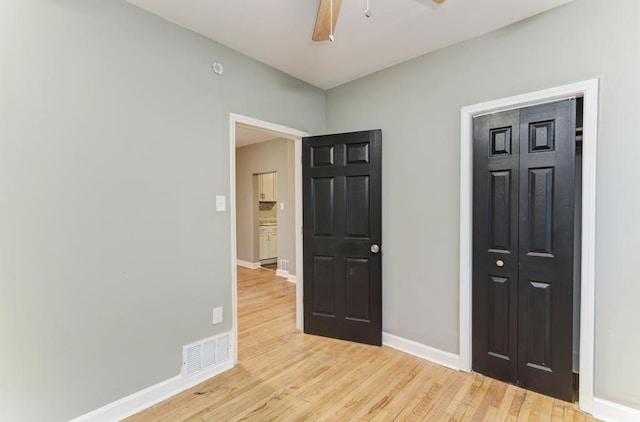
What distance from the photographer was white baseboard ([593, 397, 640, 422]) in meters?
1.77

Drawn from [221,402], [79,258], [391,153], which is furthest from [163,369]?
[391,153]

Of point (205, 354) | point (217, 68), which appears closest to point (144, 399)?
point (205, 354)

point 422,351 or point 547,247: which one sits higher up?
point 547,247

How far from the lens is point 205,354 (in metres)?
2.35

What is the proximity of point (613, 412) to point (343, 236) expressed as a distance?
2.18m

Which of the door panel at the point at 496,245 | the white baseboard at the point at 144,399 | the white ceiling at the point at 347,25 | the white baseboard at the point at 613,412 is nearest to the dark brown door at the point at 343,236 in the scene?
the white ceiling at the point at 347,25

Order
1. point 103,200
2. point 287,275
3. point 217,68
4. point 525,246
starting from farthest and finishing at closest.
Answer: point 287,275
point 217,68
point 525,246
point 103,200

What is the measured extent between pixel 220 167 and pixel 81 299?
4.16ft

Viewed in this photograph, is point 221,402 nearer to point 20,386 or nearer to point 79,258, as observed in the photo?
point 20,386

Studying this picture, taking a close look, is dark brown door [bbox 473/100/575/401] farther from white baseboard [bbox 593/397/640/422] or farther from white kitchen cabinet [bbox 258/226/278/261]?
white kitchen cabinet [bbox 258/226/278/261]

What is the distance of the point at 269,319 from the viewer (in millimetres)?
3594

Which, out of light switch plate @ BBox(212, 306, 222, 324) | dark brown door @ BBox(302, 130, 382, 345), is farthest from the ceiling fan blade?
light switch plate @ BBox(212, 306, 222, 324)

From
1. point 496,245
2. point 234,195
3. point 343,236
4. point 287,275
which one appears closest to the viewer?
point 496,245

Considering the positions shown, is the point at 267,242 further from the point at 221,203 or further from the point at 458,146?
the point at 458,146
